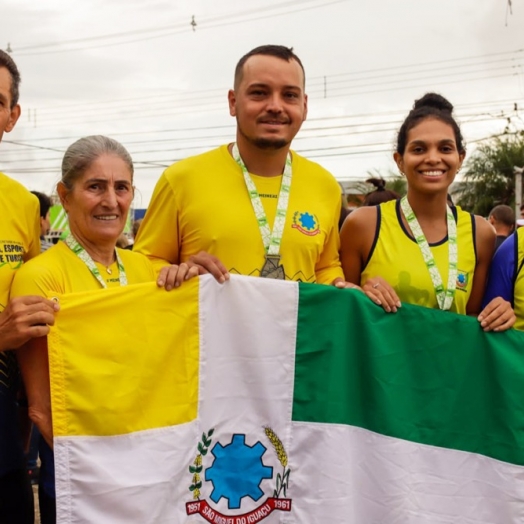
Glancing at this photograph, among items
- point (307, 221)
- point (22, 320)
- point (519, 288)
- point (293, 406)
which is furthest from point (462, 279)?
point (22, 320)

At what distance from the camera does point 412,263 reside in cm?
331

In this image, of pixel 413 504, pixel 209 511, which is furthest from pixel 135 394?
pixel 413 504

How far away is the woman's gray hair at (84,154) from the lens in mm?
2834

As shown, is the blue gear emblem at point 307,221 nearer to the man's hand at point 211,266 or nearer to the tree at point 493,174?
the man's hand at point 211,266

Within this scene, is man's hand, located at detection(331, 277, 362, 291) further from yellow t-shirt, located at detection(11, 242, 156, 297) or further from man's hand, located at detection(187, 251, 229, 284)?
yellow t-shirt, located at detection(11, 242, 156, 297)

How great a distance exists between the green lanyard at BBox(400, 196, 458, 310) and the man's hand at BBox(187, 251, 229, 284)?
104cm

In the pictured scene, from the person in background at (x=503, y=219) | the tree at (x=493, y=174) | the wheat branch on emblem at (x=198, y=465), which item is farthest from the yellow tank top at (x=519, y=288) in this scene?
the tree at (x=493, y=174)

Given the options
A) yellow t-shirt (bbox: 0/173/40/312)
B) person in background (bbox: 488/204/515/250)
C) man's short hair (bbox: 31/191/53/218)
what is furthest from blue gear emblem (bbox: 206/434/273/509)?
person in background (bbox: 488/204/515/250)

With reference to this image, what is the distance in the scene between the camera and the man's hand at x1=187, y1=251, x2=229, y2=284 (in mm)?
2879

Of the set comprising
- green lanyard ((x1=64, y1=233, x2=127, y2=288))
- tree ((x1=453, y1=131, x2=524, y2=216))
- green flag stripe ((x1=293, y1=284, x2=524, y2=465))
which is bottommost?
green flag stripe ((x1=293, y1=284, x2=524, y2=465))

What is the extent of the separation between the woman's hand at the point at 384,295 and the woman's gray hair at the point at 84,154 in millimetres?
1224

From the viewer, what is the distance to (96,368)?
2746 mm

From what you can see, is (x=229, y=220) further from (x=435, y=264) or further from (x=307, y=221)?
(x=435, y=264)

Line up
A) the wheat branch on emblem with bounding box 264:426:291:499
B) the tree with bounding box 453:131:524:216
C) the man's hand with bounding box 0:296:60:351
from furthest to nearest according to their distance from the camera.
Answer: the tree with bounding box 453:131:524:216 → the wheat branch on emblem with bounding box 264:426:291:499 → the man's hand with bounding box 0:296:60:351
